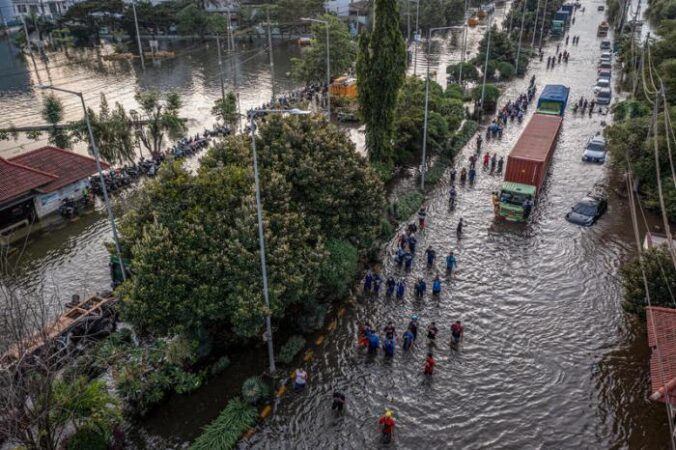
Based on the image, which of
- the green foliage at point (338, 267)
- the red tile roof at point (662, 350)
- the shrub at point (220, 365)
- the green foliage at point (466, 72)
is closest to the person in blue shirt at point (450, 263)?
the green foliage at point (338, 267)

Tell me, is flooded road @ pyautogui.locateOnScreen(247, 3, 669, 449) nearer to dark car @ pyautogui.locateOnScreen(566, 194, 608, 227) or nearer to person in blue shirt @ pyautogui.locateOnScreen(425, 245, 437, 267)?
person in blue shirt @ pyautogui.locateOnScreen(425, 245, 437, 267)

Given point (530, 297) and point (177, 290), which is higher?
point (177, 290)

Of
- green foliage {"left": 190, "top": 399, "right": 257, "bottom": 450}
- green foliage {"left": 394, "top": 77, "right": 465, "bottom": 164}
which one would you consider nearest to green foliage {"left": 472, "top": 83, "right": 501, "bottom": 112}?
green foliage {"left": 394, "top": 77, "right": 465, "bottom": 164}

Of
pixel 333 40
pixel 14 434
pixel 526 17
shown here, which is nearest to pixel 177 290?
pixel 14 434

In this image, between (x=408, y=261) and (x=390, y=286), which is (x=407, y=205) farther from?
(x=390, y=286)

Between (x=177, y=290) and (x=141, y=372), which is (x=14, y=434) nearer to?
(x=141, y=372)

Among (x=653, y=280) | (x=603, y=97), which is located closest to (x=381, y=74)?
(x=653, y=280)
